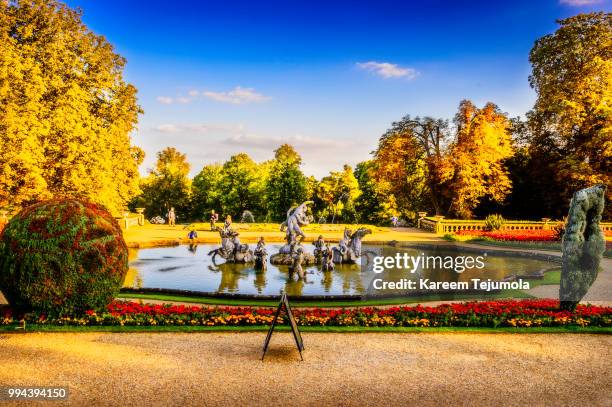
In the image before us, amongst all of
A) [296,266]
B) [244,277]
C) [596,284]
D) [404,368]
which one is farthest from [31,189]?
[596,284]

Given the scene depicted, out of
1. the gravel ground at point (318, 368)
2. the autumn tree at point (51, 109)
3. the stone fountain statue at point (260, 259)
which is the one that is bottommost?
the gravel ground at point (318, 368)

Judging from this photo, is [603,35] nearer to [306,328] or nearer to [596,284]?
[596,284]

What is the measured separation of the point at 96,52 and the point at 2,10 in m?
6.72

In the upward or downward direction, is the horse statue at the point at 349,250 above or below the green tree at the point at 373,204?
below

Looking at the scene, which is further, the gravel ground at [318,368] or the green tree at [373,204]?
the green tree at [373,204]

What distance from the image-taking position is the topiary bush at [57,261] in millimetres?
12539

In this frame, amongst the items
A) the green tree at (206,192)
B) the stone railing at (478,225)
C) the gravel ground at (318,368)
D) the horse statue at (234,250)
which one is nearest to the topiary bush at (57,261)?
the gravel ground at (318,368)

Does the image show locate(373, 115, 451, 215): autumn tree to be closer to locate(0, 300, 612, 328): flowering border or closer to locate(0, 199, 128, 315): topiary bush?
locate(0, 300, 612, 328): flowering border

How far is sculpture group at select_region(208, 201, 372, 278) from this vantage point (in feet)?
74.6

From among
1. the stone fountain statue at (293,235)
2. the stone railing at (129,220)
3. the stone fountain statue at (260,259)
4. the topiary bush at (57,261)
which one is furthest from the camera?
the stone railing at (129,220)

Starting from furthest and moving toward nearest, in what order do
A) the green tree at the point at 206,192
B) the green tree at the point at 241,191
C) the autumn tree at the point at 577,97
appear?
the green tree at the point at 206,192 → the green tree at the point at 241,191 → the autumn tree at the point at 577,97

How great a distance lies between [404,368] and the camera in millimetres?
9805

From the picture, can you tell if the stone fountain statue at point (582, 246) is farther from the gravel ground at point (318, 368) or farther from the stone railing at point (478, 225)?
the stone railing at point (478, 225)

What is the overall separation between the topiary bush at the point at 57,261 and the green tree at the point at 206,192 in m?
53.5
